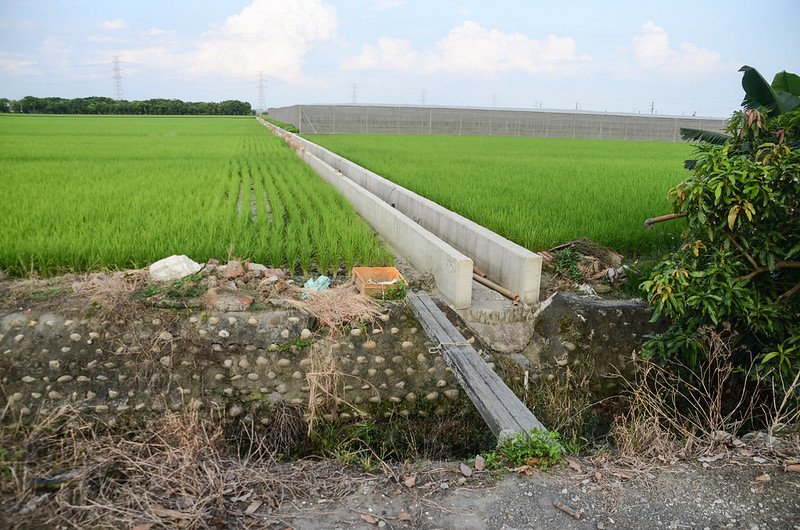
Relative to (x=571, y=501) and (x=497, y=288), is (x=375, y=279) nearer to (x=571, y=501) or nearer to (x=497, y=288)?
(x=497, y=288)

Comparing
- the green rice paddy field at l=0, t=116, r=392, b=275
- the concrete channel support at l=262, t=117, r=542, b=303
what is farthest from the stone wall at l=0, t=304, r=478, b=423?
the concrete channel support at l=262, t=117, r=542, b=303

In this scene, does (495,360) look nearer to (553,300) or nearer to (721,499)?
(553,300)

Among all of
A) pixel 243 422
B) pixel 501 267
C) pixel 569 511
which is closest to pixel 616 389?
pixel 501 267

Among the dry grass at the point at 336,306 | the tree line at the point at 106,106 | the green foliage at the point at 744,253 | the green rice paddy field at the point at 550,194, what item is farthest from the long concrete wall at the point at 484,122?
the tree line at the point at 106,106

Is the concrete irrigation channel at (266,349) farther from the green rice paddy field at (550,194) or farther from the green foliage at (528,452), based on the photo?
the green rice paddy field at (550,194)

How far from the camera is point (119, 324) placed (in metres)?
3.83

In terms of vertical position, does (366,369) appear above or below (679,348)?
below

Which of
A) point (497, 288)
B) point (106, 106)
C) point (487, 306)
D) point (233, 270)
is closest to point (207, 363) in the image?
point (233, 270)

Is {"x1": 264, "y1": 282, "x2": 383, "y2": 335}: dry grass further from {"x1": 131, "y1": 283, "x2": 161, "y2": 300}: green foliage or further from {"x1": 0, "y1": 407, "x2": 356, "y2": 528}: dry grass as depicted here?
{"x1": 0, "y1": 407, "x2": 356, "y2": 528}: dry grass

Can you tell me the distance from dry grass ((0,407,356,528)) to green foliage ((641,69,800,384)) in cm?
234

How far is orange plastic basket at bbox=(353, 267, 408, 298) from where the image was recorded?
14.3 ft

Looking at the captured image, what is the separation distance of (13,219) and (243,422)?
3.58 meters

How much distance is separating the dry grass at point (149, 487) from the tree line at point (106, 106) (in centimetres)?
6361

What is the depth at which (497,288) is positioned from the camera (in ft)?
16.0
